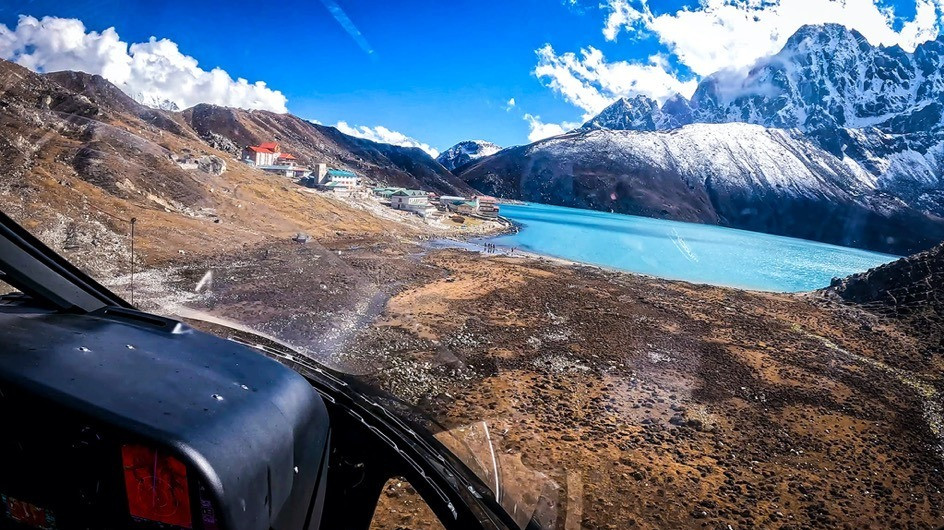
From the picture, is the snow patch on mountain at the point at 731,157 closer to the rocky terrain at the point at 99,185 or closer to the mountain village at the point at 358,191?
the mountain village at the point at 358,191

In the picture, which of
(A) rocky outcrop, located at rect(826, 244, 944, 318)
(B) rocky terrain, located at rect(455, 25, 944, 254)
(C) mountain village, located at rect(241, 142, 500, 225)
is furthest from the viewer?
(B) rocky terrain, located at rect(455, 25, 944, 254)

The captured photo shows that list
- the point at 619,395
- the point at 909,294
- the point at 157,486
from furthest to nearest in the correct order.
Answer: the point at 909,294 → the point at 619,395 → the point at 157,486

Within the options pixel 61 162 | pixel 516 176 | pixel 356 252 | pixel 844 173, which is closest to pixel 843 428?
pixel 61 162

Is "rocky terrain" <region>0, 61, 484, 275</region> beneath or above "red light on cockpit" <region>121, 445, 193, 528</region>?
above

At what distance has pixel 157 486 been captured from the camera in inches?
42.5

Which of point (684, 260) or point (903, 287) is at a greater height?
point (903, 287)

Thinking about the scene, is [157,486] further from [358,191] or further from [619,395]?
[358,191]

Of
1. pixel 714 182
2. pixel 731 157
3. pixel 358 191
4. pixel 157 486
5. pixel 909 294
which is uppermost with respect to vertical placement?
pixel 731 157

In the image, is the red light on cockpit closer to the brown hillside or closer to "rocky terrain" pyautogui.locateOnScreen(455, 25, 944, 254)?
the brown hillside

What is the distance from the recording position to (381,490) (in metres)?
1.88

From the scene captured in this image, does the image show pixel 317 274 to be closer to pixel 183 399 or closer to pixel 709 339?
pixel 183 399

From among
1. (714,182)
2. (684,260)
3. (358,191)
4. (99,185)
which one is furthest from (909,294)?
(714,182)

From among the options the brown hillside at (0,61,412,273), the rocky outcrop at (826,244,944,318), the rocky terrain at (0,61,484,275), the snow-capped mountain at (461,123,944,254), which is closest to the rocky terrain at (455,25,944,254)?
the snow-capped mountain at (461,123,944,254)

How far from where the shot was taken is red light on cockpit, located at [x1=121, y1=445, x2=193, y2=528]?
107 centimetres
